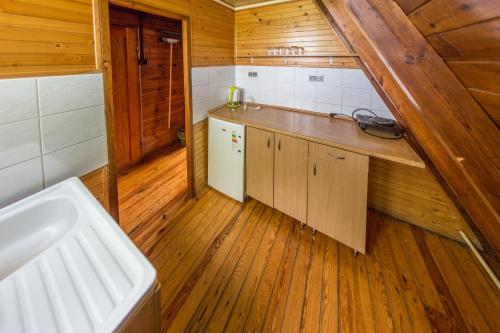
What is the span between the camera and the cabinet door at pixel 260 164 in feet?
7.37

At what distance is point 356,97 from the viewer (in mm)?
2266

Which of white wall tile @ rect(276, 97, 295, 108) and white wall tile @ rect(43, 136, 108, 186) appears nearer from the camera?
white wall tile @ rect(43, 136, 108, 186)

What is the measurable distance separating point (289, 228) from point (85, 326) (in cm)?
184

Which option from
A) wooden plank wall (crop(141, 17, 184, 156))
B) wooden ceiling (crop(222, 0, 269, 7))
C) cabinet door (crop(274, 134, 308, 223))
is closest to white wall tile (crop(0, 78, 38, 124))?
cabinet door (crop(274, 134, 308, 223))

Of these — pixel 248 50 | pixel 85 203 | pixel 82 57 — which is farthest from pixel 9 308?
pixel 248 50

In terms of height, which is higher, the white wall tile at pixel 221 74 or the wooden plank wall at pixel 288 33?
the wooden plank wall at pixel 288 33

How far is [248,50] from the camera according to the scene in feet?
9.46

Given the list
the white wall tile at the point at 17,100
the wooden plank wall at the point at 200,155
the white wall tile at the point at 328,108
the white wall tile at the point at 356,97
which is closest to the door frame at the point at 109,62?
the white wall tile at the point at 17,100

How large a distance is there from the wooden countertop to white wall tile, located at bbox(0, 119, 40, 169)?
4.97ft

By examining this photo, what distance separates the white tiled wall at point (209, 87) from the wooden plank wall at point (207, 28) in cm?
7

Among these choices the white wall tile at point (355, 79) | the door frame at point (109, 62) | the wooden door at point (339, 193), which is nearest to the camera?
the door frame at point (109, 62)

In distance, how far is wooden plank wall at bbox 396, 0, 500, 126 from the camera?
0.41m

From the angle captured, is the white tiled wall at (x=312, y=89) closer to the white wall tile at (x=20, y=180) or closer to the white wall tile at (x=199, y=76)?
the white wall tile at (x=199, y=76)

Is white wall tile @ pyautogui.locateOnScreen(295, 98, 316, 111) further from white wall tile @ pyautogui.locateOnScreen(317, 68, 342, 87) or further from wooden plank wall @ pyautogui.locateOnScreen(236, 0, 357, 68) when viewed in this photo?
wooden plank wall @ pyautogui.locateOnScreen(236, 0, 357, 68)
